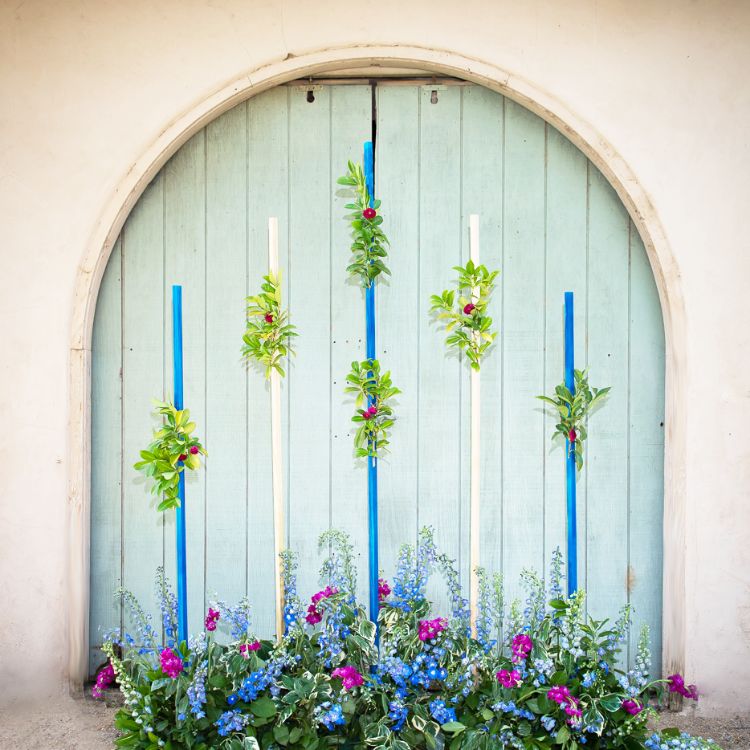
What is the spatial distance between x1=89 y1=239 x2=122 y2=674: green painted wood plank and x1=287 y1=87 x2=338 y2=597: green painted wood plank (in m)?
0.60

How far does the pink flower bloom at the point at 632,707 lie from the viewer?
2.03m

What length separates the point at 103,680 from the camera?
2.37 m

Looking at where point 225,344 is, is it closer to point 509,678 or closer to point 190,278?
point 190,278

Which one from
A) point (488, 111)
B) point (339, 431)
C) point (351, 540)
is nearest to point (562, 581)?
point (351, 540)

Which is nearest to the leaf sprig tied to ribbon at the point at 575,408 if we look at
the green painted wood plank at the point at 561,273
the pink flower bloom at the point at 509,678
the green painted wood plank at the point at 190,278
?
the green painted wood plank at the point at 561,273

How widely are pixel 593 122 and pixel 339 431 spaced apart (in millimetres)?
1314

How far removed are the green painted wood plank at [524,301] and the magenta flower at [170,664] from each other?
114 centimetres

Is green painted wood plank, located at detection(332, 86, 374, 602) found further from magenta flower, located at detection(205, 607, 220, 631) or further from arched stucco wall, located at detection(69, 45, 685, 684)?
magenta flower, located at detection(205, 607, 220, 631)

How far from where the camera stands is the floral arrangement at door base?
202cm

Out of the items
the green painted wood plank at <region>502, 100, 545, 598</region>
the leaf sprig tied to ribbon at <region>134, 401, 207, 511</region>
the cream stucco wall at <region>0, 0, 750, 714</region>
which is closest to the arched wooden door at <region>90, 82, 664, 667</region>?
the green painted wood plank at <region>502, 100, 545, 598</region>

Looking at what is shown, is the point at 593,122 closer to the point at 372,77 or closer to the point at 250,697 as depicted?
the point at 372,77

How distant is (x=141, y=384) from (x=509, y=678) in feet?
4.99

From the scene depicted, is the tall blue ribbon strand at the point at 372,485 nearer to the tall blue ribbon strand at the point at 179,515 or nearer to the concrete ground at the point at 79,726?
the tall blue ribbon strand at the point at 179,515

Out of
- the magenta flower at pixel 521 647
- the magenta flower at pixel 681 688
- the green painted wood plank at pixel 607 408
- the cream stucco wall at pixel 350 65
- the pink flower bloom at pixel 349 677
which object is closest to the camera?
the pink flower bloom at pixel 349 677
